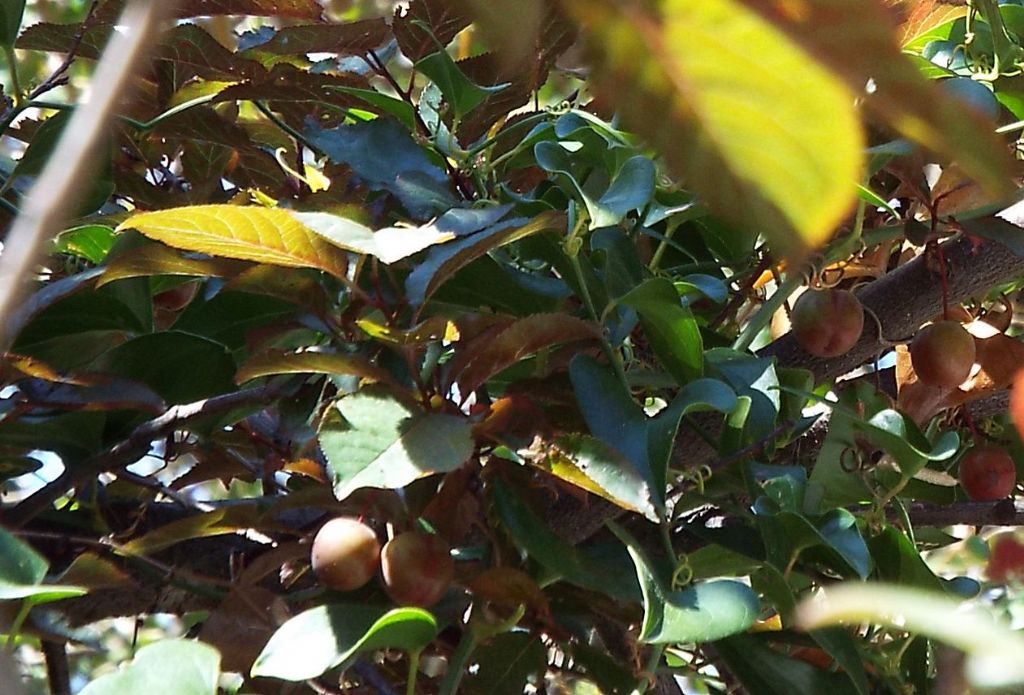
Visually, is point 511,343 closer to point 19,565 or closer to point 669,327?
point 669,327

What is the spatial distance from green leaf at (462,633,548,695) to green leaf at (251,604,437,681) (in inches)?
3.1

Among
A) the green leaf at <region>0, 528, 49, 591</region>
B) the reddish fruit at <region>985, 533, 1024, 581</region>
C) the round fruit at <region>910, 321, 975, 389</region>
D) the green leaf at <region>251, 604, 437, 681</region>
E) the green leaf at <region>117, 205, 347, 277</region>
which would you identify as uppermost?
the green leaf at <region>117, 205, 347, 277</region>

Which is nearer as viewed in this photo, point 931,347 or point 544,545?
point 544,545

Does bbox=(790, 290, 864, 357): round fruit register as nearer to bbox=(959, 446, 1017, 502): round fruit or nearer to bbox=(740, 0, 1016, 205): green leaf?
bbox=(959, 446, 1017, 502): round fruit

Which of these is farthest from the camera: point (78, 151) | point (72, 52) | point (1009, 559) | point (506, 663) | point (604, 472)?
point (72, 52)

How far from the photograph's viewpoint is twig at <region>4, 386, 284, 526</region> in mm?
565

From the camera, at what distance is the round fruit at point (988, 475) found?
64 centimetres

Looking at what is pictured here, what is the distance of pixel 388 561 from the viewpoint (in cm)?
47

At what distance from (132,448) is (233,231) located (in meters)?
0.18

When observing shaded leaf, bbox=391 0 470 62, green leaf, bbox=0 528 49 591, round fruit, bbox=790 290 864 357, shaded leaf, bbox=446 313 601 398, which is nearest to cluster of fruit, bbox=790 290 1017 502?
round fruit, bbox=790 290 864 357

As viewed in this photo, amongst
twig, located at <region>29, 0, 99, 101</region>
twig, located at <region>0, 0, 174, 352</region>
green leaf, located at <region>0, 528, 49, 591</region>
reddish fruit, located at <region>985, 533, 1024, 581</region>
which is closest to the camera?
twig, located at <region>0, 0, 174, 352</region>

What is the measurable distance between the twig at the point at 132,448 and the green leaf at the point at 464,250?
0.46ft

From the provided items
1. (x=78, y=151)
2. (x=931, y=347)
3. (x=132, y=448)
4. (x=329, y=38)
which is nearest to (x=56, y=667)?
(x=132, y=448)

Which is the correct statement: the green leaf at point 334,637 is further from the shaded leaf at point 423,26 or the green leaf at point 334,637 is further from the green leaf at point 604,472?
the shaded leaf at point 423,26
